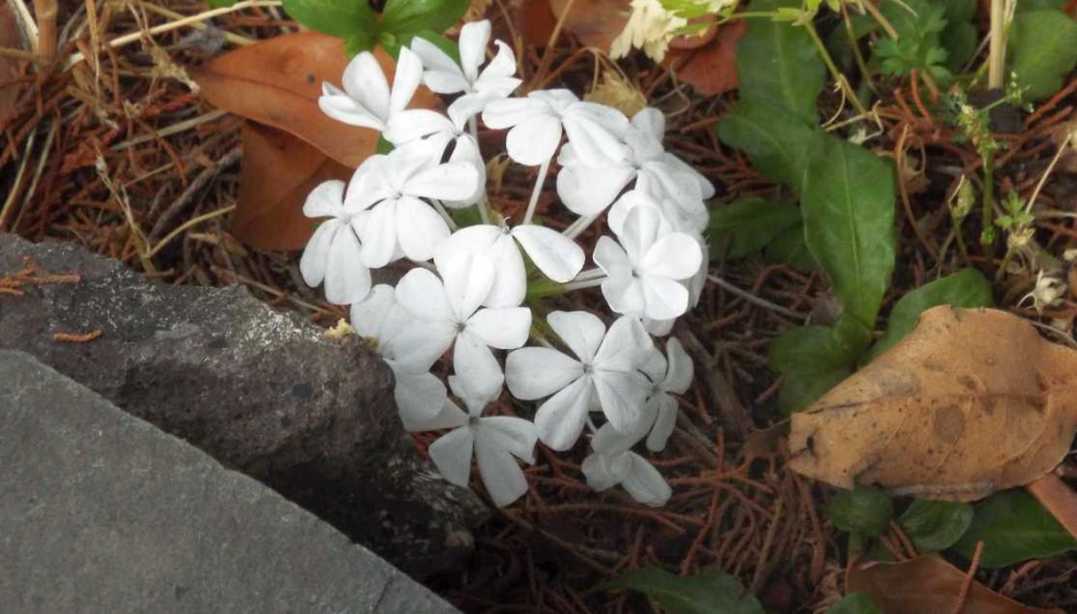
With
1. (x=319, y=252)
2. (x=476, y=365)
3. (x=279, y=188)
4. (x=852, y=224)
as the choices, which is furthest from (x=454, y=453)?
(x=852, y=224)

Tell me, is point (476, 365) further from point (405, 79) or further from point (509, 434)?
point (405, 79)

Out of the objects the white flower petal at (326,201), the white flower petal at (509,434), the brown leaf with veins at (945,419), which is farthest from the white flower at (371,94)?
the brown leaf with veins at (945,419)

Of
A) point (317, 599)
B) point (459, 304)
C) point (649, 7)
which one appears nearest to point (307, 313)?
point (459, 304)

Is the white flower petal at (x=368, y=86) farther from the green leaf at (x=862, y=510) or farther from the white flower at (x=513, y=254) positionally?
the green leaf at (x=862, y=510)

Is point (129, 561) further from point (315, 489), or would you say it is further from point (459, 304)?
point (459, 304)

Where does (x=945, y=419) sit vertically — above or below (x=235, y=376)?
below
